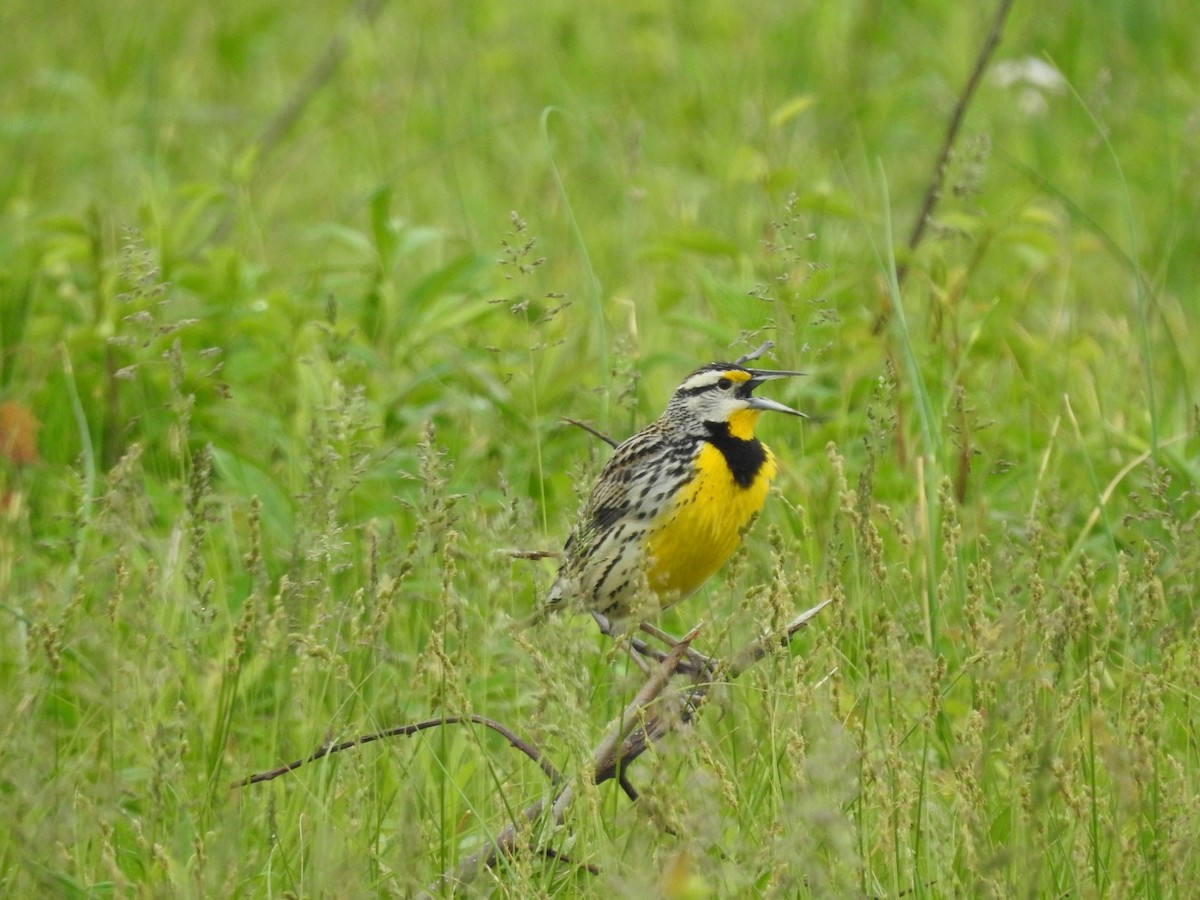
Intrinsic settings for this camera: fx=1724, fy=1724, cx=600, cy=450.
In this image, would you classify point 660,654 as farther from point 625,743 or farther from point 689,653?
point 625,743

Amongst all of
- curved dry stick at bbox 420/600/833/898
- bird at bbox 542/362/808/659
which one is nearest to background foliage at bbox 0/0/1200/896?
curved dry stick at bbox 420/600/833/898

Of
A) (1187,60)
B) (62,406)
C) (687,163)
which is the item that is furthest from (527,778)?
(1187,60)

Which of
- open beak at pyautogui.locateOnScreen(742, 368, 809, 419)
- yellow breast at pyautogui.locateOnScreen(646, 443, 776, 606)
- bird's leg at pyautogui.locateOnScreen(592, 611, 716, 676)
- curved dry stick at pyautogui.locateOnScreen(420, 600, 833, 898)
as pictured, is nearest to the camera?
curved dry stick at pyautogui.locateOnScreen(420, 600, 833, 898)

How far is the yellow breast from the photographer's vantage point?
393cm

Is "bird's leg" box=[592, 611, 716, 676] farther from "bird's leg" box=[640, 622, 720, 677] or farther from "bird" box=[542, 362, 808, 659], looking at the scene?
"bird" box=[542, 362, 808, 659]

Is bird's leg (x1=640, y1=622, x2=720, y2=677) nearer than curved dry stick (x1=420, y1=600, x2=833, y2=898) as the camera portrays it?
No

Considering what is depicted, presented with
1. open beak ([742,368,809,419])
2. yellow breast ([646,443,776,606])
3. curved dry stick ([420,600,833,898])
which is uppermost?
curved dry stick ([420,600,833,898])

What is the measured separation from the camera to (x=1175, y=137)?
6.93 m

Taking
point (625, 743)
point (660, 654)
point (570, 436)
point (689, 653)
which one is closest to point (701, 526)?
point (689, 653)

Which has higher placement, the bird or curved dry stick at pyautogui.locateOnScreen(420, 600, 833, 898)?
curved dry stick at pyautogui.locateOnScreen(420, 600, 833, 898)

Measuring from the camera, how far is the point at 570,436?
15.6ft

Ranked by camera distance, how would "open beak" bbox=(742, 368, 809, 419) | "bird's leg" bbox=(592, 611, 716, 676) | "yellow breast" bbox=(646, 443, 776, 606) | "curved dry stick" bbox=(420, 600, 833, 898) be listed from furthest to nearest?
1. "yellow breast" bbox=(646, 443, 776, 606)
2. "open beak" bbox=(742, 368, 809, 419)
3. "bird's leg" bbox=(592, 611, 716, 676)
4. "curved dry stick" bbox=(420, 600, 833, 898)

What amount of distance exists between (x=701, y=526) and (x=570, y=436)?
921 millimetres

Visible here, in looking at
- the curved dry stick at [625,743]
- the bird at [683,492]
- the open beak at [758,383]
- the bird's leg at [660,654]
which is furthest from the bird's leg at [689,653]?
the open beak at [758,383]
